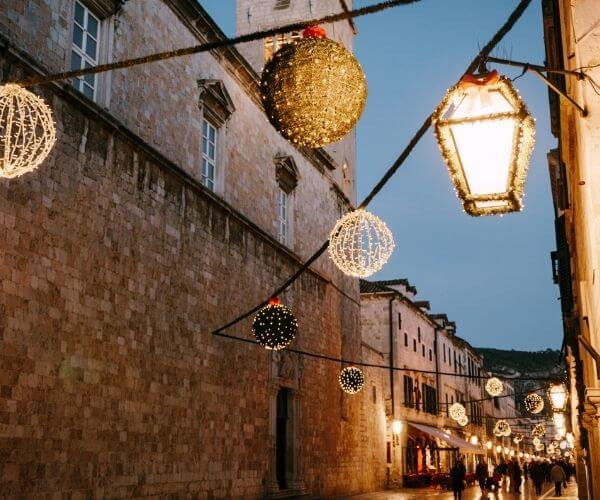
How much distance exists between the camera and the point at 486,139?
3.78 meters

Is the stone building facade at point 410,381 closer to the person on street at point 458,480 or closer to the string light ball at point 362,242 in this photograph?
the person on street at point 458,480

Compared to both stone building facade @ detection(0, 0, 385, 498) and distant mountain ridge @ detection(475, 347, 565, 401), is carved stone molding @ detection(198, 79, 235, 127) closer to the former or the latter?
stone building facade @ detection(0, 0, 385, 498)

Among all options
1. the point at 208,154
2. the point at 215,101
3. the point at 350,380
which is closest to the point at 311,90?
the point at 208,154

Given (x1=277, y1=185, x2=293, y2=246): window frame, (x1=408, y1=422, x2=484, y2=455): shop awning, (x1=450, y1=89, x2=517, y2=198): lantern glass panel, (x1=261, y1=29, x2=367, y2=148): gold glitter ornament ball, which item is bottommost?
(x1=408, y1=422, x2=484, y2=455): shop awning

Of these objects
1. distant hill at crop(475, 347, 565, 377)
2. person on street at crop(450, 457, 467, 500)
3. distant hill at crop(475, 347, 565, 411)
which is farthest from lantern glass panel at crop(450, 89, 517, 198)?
distant hill at crop(475, 347, 565, 377)

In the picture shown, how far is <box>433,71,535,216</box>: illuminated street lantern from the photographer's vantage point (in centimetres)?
372

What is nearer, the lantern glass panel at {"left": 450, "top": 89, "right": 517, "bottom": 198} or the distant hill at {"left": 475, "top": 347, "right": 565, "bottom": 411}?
the lantern glass panel at {"left": 450, "top": 89, "right": 517, "bottom": 198}

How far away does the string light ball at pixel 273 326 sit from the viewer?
12727mm

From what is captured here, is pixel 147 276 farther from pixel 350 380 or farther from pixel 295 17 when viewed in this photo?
pixel 295 17

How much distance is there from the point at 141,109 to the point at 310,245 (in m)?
9.42

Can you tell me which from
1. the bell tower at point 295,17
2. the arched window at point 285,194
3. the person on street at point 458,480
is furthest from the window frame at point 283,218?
the person on street at point 458,480

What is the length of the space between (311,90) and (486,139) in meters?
1.59

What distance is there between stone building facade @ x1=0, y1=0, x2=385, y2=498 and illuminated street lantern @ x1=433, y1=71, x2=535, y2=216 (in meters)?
6.67

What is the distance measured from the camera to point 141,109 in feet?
40.8
